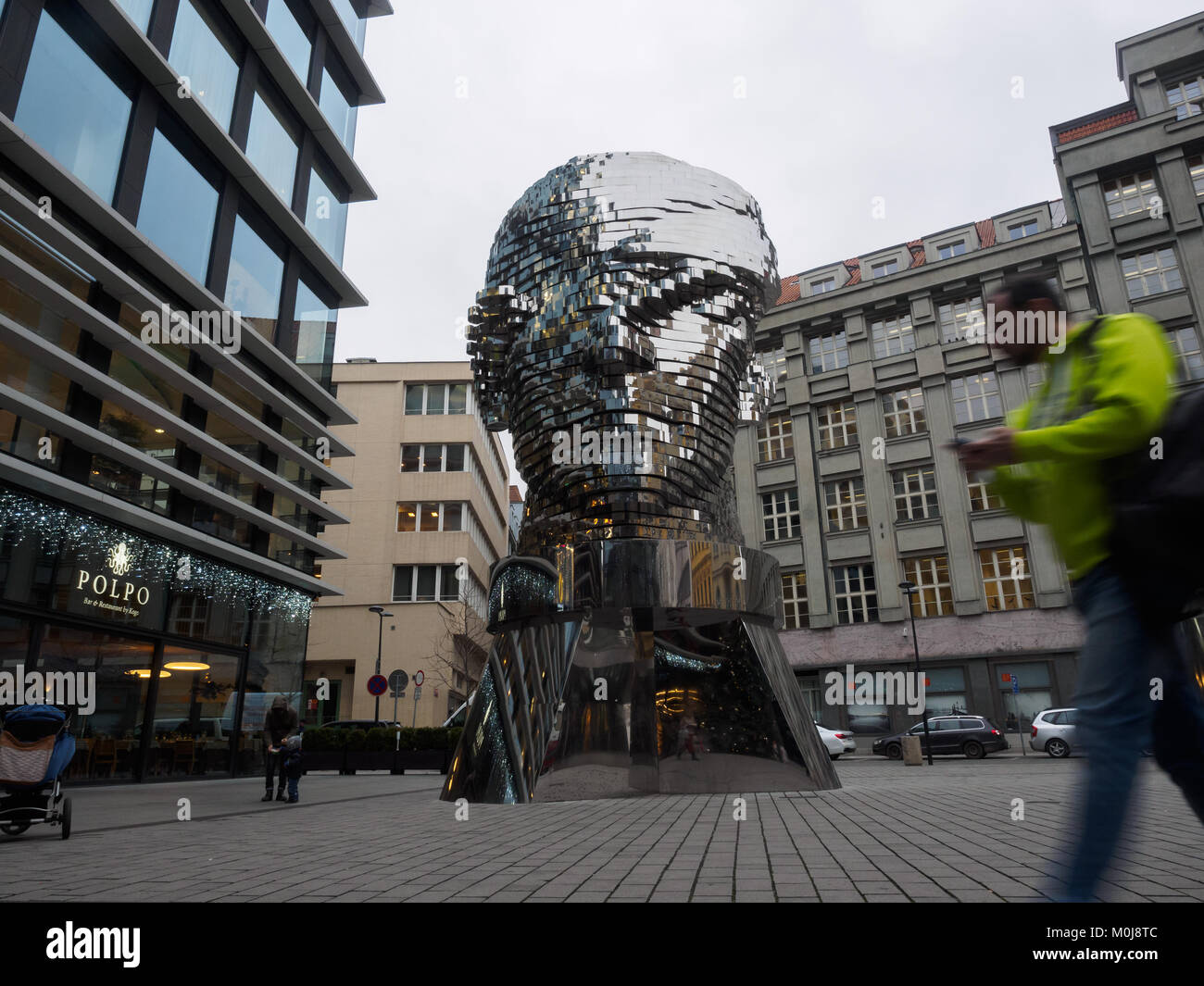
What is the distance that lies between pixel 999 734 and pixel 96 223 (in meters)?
27.9

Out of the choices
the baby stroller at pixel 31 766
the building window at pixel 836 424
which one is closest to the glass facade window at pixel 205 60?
the baby stroller at pixel 31 766

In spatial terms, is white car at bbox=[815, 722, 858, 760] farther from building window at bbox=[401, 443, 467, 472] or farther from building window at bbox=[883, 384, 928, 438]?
building window at bbox=[401, 443, 467, 472]

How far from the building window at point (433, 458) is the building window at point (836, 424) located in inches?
742

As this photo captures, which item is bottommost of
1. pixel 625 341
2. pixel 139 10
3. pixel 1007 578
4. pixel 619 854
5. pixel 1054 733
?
pixel 619 854

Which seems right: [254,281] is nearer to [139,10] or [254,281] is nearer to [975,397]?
[139,10]

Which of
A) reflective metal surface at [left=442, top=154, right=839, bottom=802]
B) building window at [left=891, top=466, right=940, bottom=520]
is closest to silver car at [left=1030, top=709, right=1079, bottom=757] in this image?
building window at [left=891, top=466, right=940, bottom=520]

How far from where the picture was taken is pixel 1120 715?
7.26ft

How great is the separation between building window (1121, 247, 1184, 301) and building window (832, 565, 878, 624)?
16167 mm

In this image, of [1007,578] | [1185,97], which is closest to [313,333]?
[1007,578]

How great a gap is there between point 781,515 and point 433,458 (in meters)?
18.9

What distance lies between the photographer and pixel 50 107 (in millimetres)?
14578

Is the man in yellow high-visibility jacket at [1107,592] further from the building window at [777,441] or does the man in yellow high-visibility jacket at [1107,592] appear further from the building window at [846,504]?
the building window at [777,441]

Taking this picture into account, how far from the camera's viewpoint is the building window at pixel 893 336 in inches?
1521
